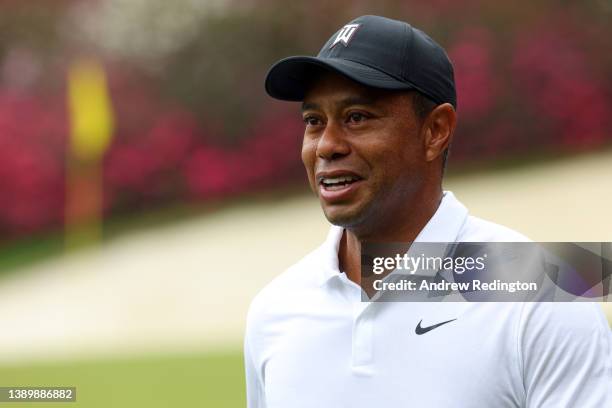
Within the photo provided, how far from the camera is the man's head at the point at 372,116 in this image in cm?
216

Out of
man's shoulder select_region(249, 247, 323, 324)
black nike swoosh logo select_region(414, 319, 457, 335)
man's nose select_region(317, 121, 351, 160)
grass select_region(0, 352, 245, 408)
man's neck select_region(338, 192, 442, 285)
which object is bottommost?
black nike swoosh logo select_region(414, 319, 457, 335)

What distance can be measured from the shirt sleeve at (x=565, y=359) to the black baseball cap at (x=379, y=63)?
56 cm

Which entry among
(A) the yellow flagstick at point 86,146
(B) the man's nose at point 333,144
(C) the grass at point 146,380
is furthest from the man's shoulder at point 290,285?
(A) the yellow flagstick at point 86,146

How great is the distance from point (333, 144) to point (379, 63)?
0.63ft

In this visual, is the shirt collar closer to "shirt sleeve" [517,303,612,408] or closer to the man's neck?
the man's neck

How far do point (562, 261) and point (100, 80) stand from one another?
920cm

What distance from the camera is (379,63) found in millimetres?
2168

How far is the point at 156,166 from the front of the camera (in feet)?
37.2

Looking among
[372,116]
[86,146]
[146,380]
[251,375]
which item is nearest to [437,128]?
[372,116]

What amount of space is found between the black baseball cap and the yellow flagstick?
8.98 metres

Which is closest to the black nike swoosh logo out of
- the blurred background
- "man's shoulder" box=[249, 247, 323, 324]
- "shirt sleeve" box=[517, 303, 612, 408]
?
"shirt sleeve" box=[517, 303, 612, 408]

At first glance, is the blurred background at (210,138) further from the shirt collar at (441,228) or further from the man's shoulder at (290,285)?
the shirt collar at (441,228)

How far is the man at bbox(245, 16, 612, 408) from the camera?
6.37 ft

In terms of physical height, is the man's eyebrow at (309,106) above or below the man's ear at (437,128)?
above
